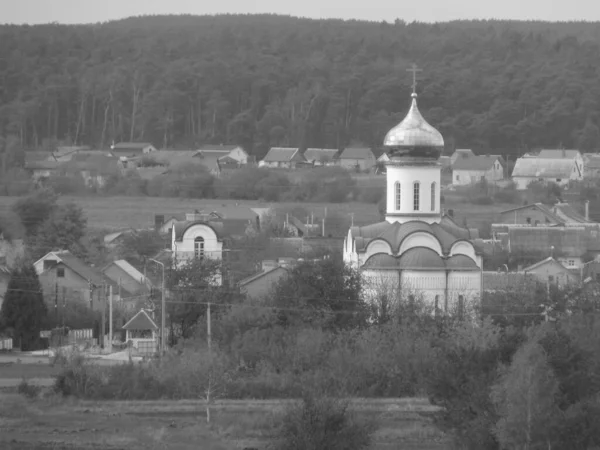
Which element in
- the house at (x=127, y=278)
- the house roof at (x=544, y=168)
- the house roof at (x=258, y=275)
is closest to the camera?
the house roof at (x=258, y=275)

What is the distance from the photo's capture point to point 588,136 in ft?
271

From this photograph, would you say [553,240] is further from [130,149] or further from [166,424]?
[130,149]

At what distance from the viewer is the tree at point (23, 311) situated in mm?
33312

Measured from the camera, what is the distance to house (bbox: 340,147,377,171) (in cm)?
7450

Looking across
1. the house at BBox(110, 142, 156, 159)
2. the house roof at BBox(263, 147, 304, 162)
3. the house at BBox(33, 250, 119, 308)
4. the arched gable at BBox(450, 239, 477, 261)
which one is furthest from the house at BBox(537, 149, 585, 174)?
the arched gable at BBox(450, 239, 477, 261)

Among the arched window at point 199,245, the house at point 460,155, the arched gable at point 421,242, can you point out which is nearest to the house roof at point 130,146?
the house at point 460,155

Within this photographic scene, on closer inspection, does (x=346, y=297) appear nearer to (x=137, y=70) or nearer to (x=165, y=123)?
(x=165, y=123)

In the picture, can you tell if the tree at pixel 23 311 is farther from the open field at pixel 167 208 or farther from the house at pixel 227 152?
the house at pixel 227 152

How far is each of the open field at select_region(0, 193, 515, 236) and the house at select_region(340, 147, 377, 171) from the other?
46.3 feet

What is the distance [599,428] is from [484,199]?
37645mm

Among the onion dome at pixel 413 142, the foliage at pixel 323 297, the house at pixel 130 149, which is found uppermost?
the house at pixel 130 149

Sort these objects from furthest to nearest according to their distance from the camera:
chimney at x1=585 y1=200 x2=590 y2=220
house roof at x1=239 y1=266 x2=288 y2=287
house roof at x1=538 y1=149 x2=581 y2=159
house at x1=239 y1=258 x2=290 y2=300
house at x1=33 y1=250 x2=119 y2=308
Result: house roof at x1=538 y1=149 x2=581 y2=159 < chimney at x1=585 y1=200 x2=590 y2=220 < house at x1=33 y1=250 x2=119 y2=308 < house roof at x1=239 y1=266 x2=288 y2=287 < house at x1=239 y1=258 x2=290 y2=300

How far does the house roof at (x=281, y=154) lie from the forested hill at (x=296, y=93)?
691 cm

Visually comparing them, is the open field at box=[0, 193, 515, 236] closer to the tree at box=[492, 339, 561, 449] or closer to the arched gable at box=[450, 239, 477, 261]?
the arched gable at box=[450, 239, 477, 261]
